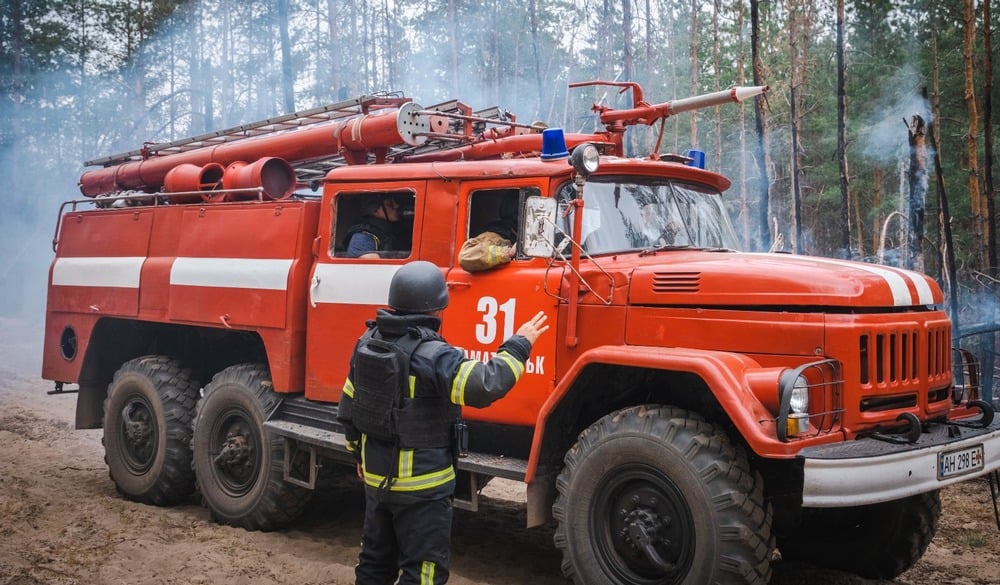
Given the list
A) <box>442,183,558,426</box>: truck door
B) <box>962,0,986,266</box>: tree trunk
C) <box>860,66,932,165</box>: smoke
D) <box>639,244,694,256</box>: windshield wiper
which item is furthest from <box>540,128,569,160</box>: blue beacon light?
<box>860,66,932,165</box>: smoke

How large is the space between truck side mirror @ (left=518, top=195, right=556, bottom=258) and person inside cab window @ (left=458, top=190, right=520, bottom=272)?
391 millimetres

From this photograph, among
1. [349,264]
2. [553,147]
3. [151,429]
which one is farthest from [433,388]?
[151,429]

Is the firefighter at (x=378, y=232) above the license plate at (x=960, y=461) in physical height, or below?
above

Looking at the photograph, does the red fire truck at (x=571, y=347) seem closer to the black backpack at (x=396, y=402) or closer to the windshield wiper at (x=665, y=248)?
the windshield wiper at (x=665, y=248)

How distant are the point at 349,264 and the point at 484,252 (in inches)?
52.7

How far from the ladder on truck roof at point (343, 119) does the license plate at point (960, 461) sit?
396 centimetres

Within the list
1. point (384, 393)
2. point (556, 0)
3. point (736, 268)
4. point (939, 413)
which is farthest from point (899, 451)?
point (556, 0)

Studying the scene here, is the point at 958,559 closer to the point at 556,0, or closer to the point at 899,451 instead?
the point at 899,451

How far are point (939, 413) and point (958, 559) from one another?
1.91 metres

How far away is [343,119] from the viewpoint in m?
7.45

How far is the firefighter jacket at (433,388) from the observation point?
3961mm

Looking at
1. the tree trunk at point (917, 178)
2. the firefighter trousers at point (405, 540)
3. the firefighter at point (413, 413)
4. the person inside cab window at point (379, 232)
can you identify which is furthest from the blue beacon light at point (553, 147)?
the tree trunk at point (917, 178)

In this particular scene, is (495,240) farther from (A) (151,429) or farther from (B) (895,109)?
(B) (895,109)

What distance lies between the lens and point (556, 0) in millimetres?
42156
